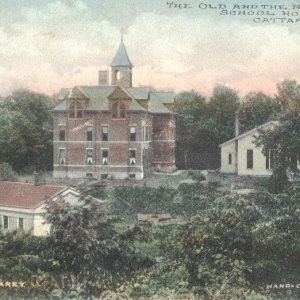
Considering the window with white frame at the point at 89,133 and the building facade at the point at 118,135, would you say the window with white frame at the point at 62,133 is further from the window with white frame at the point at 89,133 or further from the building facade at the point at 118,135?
the window with white frame at the point at 89,133

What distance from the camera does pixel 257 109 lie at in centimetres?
372

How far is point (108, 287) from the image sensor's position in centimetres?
355

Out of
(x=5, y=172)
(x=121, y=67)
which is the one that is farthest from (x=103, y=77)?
(x=5, y=172)

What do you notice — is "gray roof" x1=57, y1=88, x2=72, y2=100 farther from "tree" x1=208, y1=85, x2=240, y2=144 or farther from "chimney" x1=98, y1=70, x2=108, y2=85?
"tree" x1=208, y1=85, x2=240, y2=144

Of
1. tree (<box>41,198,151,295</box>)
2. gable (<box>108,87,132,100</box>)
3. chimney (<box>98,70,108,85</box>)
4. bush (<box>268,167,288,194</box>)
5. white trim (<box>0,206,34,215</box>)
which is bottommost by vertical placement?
tree (<box>41,198,151,295</box>)

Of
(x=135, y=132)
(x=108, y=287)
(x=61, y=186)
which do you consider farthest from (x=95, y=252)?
(x=135, y=132)

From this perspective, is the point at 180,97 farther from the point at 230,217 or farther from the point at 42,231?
the point at 42,231

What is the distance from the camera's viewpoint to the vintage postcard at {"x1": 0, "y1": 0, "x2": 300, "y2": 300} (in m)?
3.51

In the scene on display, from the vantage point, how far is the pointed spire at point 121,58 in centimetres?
353

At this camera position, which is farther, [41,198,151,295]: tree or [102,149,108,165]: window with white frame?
[102,149,108,165]: window with white frame

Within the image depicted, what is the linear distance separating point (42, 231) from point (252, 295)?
1.41m

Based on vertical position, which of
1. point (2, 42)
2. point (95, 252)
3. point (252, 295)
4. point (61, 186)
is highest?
point (2, 42)

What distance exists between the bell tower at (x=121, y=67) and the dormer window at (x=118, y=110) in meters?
0.17

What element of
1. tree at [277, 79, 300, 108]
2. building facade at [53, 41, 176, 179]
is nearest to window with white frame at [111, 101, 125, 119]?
building facade at [53, 41, 176, 179]
